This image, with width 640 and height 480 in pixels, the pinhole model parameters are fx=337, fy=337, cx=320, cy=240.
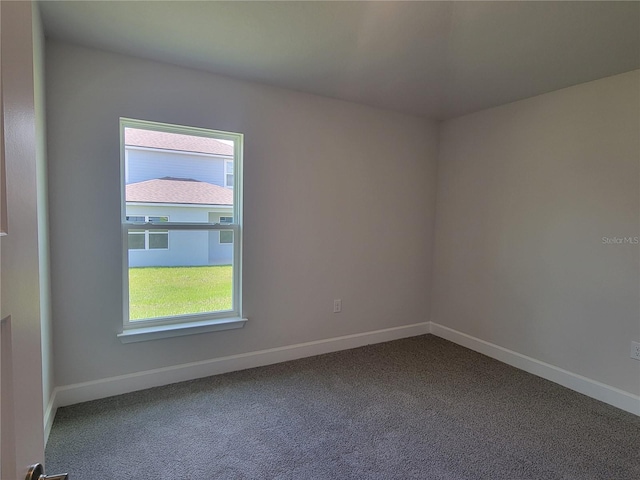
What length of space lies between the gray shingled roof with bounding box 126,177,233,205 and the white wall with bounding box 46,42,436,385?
16 cm

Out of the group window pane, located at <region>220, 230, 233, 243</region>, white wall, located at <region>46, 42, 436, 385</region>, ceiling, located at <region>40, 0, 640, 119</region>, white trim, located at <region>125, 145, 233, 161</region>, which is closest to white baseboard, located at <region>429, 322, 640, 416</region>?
white wall, located at <region>46, 42, 436, 385</region>

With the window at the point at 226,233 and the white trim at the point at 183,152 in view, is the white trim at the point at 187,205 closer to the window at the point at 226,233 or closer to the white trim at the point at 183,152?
the window at the point at 226,233

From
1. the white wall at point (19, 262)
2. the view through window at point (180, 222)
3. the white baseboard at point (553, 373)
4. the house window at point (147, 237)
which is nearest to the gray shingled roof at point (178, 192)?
the view through window at point (180, 222)

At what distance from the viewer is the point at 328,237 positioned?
3199 millimetres

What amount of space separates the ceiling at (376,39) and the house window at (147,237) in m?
1.14

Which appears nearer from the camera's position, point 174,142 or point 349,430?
point 349,430

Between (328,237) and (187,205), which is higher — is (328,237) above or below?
below

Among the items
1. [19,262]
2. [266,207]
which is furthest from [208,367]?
[19,262]

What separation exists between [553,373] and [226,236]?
9.66 ft

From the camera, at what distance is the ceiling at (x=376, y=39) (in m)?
1.78

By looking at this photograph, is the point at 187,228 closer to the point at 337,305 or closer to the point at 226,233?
the point at 226,233

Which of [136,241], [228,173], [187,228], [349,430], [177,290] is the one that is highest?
[228,173]

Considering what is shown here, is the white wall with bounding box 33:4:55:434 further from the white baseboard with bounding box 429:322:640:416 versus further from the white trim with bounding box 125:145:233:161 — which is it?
the white baseboard with bounding box 429:322:640:416

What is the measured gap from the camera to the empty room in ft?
6.18
